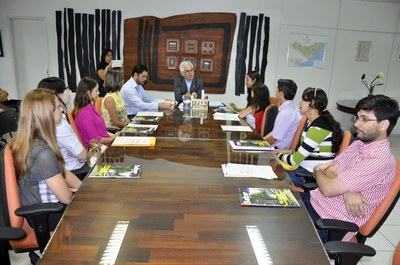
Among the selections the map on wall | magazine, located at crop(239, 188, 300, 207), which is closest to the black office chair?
magazine, located at crop(239, 188, 300, 207)

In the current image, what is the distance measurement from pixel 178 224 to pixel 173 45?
4805 millimetres

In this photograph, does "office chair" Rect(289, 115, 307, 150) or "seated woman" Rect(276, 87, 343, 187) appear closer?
"seated woman" Rect(276, 87, 343, 187)

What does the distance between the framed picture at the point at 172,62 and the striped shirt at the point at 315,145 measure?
3787 mm

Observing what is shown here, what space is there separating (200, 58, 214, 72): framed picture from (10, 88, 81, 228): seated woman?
4.25 metres

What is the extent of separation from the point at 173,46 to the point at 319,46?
9.33 feet

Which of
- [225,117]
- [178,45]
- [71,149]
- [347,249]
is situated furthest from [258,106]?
[178,45]

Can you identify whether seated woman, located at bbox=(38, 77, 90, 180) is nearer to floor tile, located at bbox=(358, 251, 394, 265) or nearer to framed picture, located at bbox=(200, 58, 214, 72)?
floor tile, located at bbox=(358, 251, 394, 265)

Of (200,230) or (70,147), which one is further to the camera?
(70,147)

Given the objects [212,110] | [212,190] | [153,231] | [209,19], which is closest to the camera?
[153,231]

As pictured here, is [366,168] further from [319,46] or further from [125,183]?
[319,46]

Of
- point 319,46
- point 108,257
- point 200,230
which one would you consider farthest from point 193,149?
point 319,46

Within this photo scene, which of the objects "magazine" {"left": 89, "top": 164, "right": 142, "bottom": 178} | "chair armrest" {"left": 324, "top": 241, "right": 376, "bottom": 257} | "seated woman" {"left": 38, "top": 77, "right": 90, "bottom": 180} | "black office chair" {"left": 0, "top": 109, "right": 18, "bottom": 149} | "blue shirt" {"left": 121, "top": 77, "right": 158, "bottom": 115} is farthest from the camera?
"blue shirt" {"left": 121, "top": 77, "right": 158, "bottom": 115}

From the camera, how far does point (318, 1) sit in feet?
17.5

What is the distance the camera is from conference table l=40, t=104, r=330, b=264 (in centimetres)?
93
